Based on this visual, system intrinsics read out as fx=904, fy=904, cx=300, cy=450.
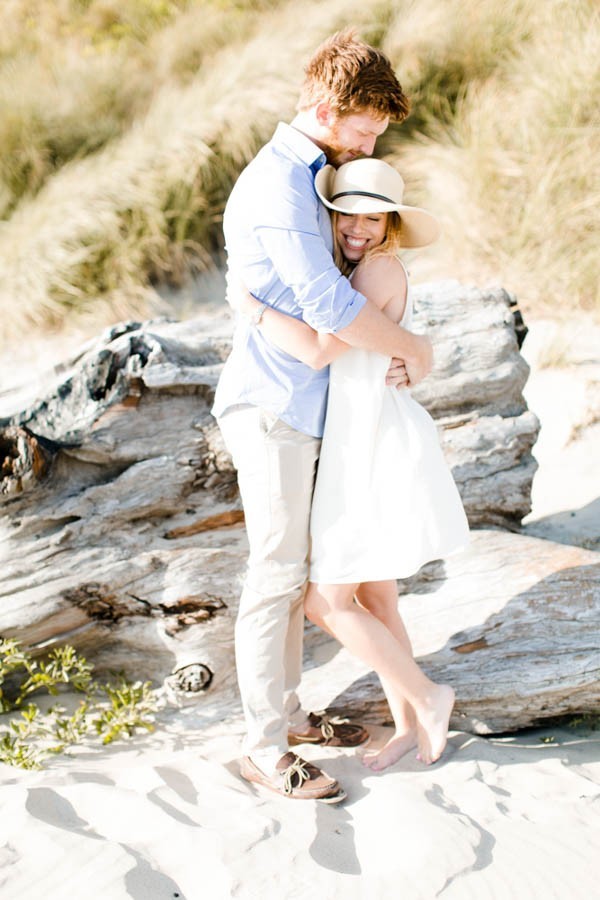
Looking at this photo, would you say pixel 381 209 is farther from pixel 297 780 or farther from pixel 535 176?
pixel 535 176

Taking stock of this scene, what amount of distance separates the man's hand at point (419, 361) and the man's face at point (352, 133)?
595 mm

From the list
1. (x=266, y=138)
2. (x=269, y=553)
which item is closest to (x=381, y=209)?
(x=269, y=553)

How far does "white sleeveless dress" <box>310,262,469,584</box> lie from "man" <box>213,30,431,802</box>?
0.06m

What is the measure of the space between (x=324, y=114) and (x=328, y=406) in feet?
2.84

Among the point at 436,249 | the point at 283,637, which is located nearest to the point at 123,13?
the point at 436,249

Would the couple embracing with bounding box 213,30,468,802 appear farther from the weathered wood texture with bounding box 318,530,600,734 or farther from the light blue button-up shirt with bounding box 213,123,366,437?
the weathered wood texture with bounding box 318,530,600,734

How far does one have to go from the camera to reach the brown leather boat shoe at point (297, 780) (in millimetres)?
2895

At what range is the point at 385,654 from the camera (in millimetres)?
3008

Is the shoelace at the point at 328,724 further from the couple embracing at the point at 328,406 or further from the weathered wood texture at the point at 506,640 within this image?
the couple embracing at the point at 328,406

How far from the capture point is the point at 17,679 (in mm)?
3664

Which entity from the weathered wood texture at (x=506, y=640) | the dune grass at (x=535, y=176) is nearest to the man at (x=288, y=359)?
the weathered wood texture at (x=506, y=640)

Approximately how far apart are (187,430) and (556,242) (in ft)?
13.8

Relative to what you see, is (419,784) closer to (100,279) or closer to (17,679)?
(17,679)

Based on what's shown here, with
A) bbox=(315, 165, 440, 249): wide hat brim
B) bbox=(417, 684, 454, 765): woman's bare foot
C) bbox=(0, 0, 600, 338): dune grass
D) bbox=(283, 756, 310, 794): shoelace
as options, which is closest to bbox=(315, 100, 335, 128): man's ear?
bbox=(315, 165, 440, 249): wide hat brim
